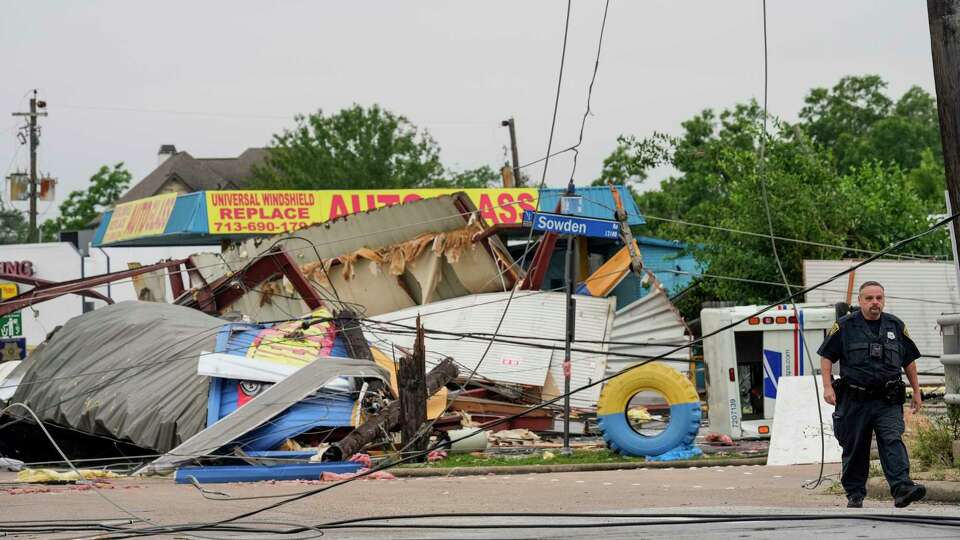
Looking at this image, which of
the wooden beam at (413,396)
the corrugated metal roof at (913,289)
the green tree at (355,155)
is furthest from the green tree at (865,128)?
the wooden beam at (413,396)

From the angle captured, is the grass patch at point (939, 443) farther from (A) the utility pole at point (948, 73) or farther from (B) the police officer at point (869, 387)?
(A) the utility pole at point (948, 73)

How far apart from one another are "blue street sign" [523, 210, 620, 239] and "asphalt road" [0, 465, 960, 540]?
3.75 meters

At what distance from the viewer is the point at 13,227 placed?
103m

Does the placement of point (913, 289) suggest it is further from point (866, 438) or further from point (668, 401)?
point (866, 438)

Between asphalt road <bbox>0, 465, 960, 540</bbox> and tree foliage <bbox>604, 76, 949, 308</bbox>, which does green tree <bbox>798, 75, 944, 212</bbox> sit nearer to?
tree foliage <bbox>604, 76, 949, 308</bbox>

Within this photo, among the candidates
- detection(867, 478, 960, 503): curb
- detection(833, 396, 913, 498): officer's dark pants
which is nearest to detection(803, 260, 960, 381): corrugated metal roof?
detection(867, 478, 960, 503): curb

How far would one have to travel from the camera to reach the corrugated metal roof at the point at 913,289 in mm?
26234

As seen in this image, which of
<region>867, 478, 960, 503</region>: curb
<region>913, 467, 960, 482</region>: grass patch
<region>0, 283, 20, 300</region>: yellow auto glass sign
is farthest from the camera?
<region>0, 283, 20, 300</region>: yellow auto glass sign

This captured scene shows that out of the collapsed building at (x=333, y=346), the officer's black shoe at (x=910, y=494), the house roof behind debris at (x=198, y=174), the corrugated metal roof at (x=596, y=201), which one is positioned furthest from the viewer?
the house roof behind debris at (x=198, y=174)

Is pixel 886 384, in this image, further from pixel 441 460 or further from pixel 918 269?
pixel 918 269

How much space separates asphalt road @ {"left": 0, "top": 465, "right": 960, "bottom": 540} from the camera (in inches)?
319

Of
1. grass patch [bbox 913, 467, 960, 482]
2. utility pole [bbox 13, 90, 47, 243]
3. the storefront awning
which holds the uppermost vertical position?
utility pole [bbox 13, 90, 47, 243]

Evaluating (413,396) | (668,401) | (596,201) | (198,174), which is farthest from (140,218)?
(198,174)

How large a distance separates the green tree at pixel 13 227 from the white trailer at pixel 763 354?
8695 cm
